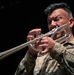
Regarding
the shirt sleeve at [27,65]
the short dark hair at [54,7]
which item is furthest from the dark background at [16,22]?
the shirt sleeve at [27,65]

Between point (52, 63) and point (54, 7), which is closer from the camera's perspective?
point (52, 63)

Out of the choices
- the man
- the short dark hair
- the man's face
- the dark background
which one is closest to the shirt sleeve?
the man

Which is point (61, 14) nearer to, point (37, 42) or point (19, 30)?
point (37, 42)

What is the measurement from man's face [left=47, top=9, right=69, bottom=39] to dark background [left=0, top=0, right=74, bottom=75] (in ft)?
4.22

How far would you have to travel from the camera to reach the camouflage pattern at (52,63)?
88.7 inches

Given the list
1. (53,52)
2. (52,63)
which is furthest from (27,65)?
(53,52)

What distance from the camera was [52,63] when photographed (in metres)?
2.44

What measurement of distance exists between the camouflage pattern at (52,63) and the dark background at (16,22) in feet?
4.93

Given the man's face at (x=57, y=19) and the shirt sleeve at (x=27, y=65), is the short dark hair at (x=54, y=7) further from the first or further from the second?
the shirt sleeve at (x=27, y=65)

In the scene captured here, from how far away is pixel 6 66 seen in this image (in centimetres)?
433

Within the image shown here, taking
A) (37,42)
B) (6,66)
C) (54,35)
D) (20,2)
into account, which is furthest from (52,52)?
(6,66)

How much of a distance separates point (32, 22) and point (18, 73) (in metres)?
1.63

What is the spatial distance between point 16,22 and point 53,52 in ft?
6.68

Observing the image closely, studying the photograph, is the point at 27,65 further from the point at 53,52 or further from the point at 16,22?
the point at 16,22
